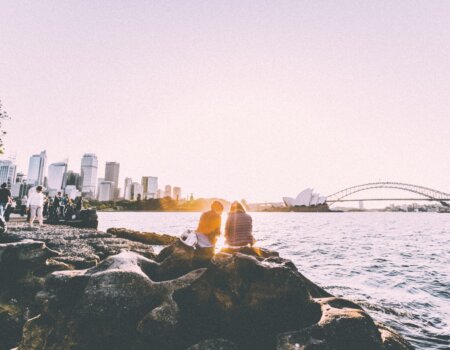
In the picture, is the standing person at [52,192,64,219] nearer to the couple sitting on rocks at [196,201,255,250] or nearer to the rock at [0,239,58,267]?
the rock at [0,239,58,267]

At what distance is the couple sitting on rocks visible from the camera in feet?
25.7

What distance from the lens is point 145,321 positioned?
4809 millimetres

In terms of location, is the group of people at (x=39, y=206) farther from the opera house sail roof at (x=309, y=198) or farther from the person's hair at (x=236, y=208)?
the opera house sail roof at (x=309, y=198)

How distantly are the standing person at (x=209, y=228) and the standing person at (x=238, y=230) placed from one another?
0.51 metres

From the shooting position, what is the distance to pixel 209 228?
7855 millimetres

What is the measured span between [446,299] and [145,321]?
42.1 ft

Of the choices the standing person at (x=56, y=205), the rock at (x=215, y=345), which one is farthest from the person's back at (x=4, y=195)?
the rock at (x=215, y=345)

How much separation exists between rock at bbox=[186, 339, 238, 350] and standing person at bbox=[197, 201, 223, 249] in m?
3.22

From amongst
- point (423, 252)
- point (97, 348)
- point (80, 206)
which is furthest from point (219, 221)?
point (80, 206)

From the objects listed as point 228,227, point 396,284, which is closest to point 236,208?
point 228,227

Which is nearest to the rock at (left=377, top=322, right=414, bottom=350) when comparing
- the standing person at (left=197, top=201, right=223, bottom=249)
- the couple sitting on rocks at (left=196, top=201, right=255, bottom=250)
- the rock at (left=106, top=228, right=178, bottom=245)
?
the couple sitting on rocks at (left=196, top=201, right=255, bottom=250)

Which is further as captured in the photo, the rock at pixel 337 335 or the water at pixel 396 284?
the water at pixel 396 284

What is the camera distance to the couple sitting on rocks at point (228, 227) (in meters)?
7.83

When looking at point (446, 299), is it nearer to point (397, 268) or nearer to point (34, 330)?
point (397, 268)
